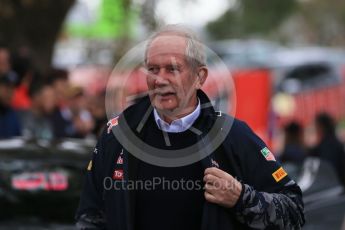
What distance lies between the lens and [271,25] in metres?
43.0

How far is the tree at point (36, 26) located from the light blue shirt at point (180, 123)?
25.5 feet

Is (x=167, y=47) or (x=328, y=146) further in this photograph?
(x=328, y=146)

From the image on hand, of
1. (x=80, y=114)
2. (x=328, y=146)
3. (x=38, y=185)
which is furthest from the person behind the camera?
(x=80, y=114)

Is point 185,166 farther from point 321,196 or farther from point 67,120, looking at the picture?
point 67,120

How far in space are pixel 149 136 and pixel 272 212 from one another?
56 centimetres

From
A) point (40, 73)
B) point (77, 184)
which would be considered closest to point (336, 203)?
point (77, 184)

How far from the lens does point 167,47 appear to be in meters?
3.38

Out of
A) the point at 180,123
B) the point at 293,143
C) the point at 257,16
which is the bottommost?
the point at 180,123

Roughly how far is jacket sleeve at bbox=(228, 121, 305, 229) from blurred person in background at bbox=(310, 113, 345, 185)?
210 inches

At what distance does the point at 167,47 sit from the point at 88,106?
7068 mm

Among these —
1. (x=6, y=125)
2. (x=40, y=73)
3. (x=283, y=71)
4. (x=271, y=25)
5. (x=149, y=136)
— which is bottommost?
(x=149, y=136)

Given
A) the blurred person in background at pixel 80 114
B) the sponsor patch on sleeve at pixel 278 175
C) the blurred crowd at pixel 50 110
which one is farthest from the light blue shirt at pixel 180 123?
the blurred person in background at pixel 80 114

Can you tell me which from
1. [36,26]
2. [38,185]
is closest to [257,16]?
[36,26]

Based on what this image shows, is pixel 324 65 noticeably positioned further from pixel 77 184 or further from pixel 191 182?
pixel 191 182
